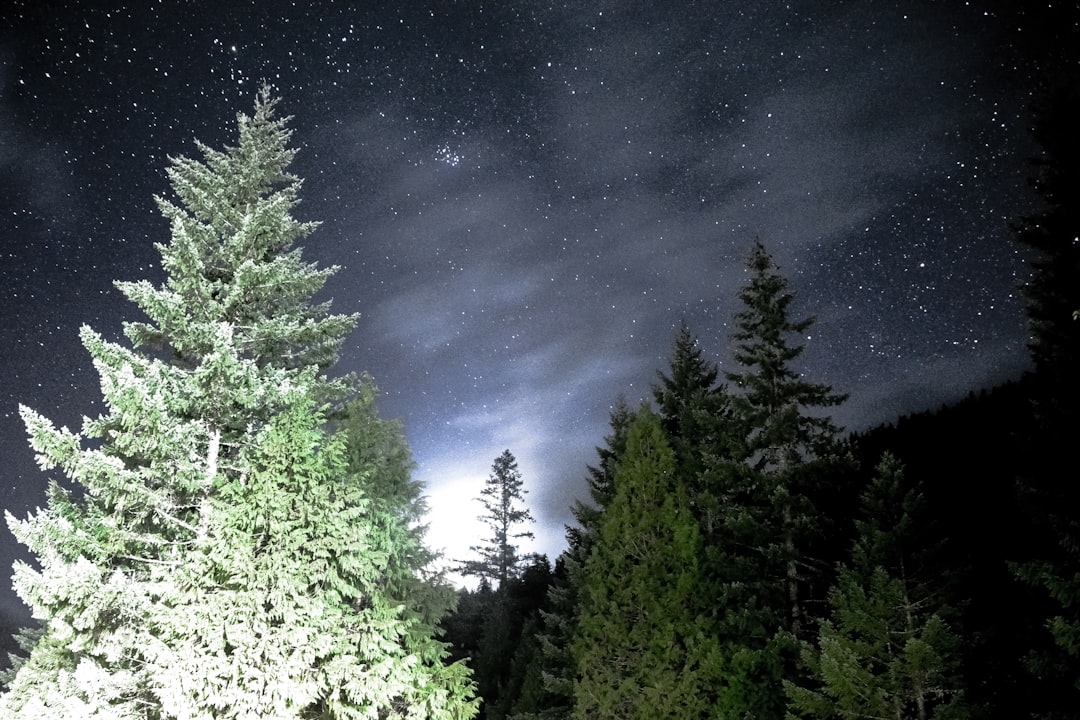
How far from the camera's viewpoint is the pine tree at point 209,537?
34.7 ft

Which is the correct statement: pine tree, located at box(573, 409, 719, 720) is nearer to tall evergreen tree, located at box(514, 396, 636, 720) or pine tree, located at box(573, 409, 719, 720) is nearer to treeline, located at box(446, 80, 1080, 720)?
treeline, located at box(446, 80, 1080, 720)

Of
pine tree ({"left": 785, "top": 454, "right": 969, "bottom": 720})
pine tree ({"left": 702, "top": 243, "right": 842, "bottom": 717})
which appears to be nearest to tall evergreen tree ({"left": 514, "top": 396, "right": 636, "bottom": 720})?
pine tree ({"left": 702, "top": 243, "right": 842, "bottom": 717})

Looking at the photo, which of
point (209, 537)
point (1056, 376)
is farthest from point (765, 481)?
point (209, 537)

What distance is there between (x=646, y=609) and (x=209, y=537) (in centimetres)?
956

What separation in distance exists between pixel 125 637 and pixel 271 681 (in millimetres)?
2685

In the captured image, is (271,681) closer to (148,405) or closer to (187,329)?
(148,405)

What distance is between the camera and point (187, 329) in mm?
13336

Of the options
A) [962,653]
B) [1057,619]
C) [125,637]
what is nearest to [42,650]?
[125,637]

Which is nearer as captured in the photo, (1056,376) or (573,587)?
(1056,376)

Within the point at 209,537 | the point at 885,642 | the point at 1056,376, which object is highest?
the point at 1056,376

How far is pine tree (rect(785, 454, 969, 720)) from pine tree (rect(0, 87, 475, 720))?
7.42 meters

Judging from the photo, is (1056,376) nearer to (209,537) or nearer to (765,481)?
(765,481)

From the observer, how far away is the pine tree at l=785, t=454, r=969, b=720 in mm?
12609

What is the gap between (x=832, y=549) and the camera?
68.4 ft
